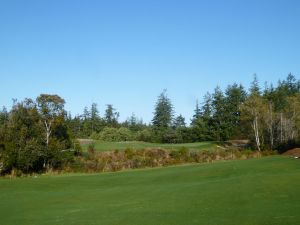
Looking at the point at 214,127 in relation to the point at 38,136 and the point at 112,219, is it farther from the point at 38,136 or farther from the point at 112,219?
the point at 112,219

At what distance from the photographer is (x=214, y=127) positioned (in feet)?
298

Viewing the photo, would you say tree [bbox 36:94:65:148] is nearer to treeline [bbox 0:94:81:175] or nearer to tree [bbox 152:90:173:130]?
treeline [bbox 0:94:81:175]

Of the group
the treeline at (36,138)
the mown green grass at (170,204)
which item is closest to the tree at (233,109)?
the treeline at (36,138)

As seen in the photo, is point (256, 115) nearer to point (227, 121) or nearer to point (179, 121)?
point (227, 121)

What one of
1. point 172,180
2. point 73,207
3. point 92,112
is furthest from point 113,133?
point 73,207

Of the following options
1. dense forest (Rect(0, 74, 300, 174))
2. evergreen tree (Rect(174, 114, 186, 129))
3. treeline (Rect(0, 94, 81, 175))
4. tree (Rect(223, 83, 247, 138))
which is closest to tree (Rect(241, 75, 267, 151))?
dense forest (Rect(0, 74, 300, 174))

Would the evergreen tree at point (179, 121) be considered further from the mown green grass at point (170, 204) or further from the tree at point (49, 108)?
the mown green grass at point (170, 204)

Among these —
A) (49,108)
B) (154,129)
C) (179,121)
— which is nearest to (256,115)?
(49,108)

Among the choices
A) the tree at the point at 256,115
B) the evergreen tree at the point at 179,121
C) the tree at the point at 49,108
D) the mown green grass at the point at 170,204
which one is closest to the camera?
the mown green grass at the point at 170,204

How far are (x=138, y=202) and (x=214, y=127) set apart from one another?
7017 centimetres

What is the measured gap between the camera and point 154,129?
103438 millimetres

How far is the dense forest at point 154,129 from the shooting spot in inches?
1832

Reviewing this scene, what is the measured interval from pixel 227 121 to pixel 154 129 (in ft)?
62.6

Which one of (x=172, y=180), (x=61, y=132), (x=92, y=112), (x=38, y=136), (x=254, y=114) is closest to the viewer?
(x=172, y=180)
